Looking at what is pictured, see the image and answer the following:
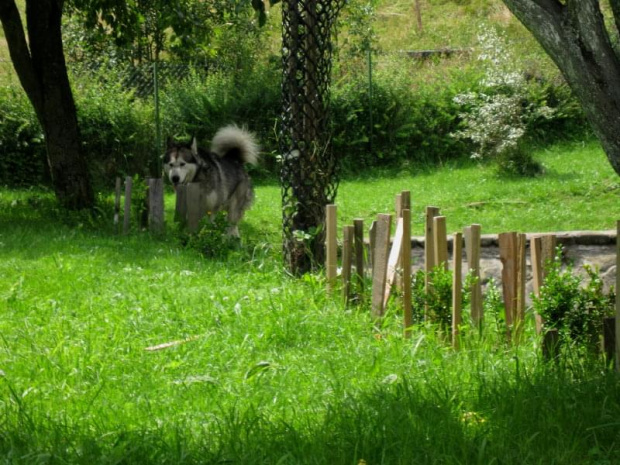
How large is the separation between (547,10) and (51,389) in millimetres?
3326

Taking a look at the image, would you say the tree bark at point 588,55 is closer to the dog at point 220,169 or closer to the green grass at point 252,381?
the green grass at point 252,381

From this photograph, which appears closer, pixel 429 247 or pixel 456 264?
pixel 456 264

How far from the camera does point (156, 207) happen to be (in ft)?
38.0

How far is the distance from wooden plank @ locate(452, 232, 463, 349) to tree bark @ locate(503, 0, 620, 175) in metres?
1.43

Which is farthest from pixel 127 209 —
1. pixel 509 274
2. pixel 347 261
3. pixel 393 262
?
pixel 509 274

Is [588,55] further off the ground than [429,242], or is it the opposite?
[588,55]

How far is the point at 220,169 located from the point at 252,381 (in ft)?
26.1

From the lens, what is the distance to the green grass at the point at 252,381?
4.18 metres

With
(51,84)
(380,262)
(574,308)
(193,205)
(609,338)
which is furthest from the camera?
(51,84)

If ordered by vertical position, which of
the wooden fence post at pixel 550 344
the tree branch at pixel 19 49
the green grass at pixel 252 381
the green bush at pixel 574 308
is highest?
the tree branch at pixel 19 49

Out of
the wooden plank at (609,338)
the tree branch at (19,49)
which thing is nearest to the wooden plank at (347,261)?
the wooden plank at (609,338)

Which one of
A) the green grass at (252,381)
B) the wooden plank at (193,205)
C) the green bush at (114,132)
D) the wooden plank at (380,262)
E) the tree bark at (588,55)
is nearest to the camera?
the green grass at (252,381)

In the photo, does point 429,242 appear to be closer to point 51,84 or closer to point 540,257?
point 540,257

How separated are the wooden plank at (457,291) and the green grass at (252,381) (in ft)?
0.38
